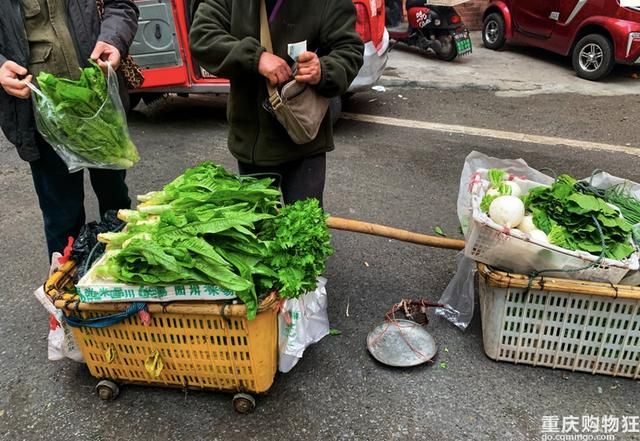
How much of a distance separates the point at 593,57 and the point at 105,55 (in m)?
7.44

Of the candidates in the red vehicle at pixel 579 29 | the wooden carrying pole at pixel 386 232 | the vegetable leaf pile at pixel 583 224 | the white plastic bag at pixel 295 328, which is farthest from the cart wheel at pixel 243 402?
the red vehicle at pixel 579 29

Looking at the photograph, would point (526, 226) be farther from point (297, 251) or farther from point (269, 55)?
point (269, 55)

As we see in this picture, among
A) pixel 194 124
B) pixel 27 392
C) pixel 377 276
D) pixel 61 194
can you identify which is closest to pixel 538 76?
pixel 194 124

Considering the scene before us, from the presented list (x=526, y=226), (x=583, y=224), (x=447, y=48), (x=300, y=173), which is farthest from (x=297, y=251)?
(x=447, y=48)

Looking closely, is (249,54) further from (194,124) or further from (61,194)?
(194,124)

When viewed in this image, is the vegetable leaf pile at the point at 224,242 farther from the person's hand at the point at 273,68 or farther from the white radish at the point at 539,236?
the white radish at the point at 539,236

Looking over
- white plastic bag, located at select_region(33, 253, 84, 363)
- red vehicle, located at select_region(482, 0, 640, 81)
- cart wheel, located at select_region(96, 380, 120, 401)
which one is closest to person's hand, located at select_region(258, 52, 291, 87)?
white plastic bag, located at select_region(33, 253, 84, 363)

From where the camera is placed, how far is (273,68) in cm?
220

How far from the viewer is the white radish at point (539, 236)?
2.32m

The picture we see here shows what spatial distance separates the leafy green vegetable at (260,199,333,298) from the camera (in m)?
2.11

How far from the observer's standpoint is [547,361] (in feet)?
8.33

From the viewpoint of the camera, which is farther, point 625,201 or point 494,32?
point 494,32

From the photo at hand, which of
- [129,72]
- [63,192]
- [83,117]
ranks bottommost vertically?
[63,192]

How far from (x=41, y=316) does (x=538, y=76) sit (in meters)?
7.53
